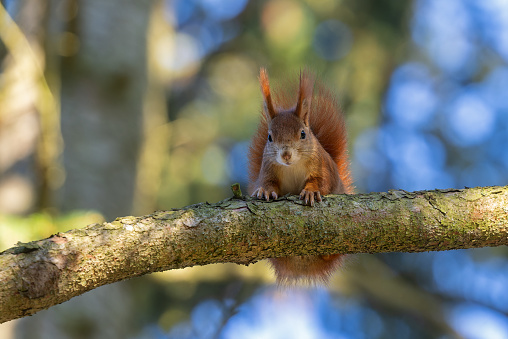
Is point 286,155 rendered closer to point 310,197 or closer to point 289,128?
point 289,128

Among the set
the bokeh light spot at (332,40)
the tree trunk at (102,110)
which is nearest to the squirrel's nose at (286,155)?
the tree trunk at (102,110)

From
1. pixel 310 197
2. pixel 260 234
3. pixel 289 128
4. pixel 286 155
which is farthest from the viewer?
pixel 289 128

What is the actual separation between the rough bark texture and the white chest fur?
483mm

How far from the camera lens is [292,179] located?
2.15m

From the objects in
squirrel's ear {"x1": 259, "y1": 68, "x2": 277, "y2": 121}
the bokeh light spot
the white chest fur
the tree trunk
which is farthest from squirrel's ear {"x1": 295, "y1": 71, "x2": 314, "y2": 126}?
the bokeh light spot

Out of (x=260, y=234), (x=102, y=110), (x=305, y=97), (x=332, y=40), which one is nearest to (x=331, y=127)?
(x=305, y=97)

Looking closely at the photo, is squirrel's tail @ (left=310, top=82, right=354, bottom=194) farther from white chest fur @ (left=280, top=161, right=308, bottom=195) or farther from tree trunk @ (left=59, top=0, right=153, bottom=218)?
tree trunk @ (left=59, top=0, right=153, bottom=218)

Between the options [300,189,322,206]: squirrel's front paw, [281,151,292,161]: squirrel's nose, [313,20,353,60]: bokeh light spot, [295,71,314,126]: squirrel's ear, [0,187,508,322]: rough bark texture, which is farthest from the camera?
[313,20,353,60]: bokeh light spot

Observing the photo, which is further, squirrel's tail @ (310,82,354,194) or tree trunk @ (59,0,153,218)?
tree trunk @ (59,0,153,218)

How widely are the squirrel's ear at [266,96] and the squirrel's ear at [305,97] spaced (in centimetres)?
11

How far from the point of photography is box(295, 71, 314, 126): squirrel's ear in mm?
2229

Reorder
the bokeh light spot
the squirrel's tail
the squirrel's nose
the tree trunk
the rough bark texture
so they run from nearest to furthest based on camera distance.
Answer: the rough bark texture
the squirrel's nose
the squirrel's tail
the tree trunk
the bokeh light spot

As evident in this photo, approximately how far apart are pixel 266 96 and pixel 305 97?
0.16 m

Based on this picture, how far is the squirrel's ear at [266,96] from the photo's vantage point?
2133mm
